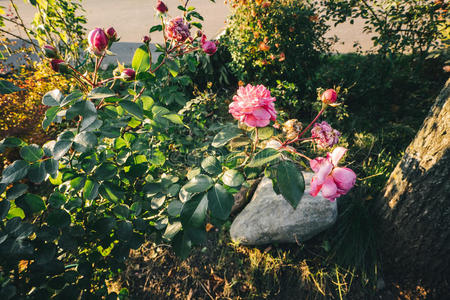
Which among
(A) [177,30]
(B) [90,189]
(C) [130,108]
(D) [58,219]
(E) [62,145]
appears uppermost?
(A) [177,30]

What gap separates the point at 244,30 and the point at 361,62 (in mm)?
1329

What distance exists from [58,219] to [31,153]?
0.28 metres

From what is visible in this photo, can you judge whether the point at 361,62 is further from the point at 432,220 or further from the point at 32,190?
the point at 32,190

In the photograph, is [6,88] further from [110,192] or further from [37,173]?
[110,192]

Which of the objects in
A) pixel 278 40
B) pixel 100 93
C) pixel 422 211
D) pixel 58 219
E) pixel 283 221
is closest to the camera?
pixel 100 93

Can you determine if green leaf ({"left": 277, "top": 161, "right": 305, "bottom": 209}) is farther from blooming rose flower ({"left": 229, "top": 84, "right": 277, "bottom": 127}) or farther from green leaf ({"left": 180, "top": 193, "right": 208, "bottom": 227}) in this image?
green leaf ({"left": 180, "top": 193, "right": 208, "bottom": 227})

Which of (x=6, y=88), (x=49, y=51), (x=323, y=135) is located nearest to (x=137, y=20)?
(x=49, y=51)

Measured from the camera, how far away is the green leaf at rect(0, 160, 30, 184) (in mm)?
754

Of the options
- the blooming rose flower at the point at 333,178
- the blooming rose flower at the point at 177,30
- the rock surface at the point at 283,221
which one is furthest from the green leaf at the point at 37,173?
the rock surface at the point at 283,221

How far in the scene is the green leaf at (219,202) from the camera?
0.73 meters

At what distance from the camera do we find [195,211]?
78 centimetres

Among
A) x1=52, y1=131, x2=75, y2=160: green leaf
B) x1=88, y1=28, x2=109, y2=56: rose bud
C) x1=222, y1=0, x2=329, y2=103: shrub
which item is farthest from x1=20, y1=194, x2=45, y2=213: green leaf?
x1=222, y1=0, x2=329, y2=103: shrub

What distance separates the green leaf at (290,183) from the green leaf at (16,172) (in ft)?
2.87

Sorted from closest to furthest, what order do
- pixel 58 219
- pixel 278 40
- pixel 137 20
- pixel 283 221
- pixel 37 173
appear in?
pixel 37 173 → pixel 58 219 → pixel 283 221 → pixel 278 40 → pixel 137 20
